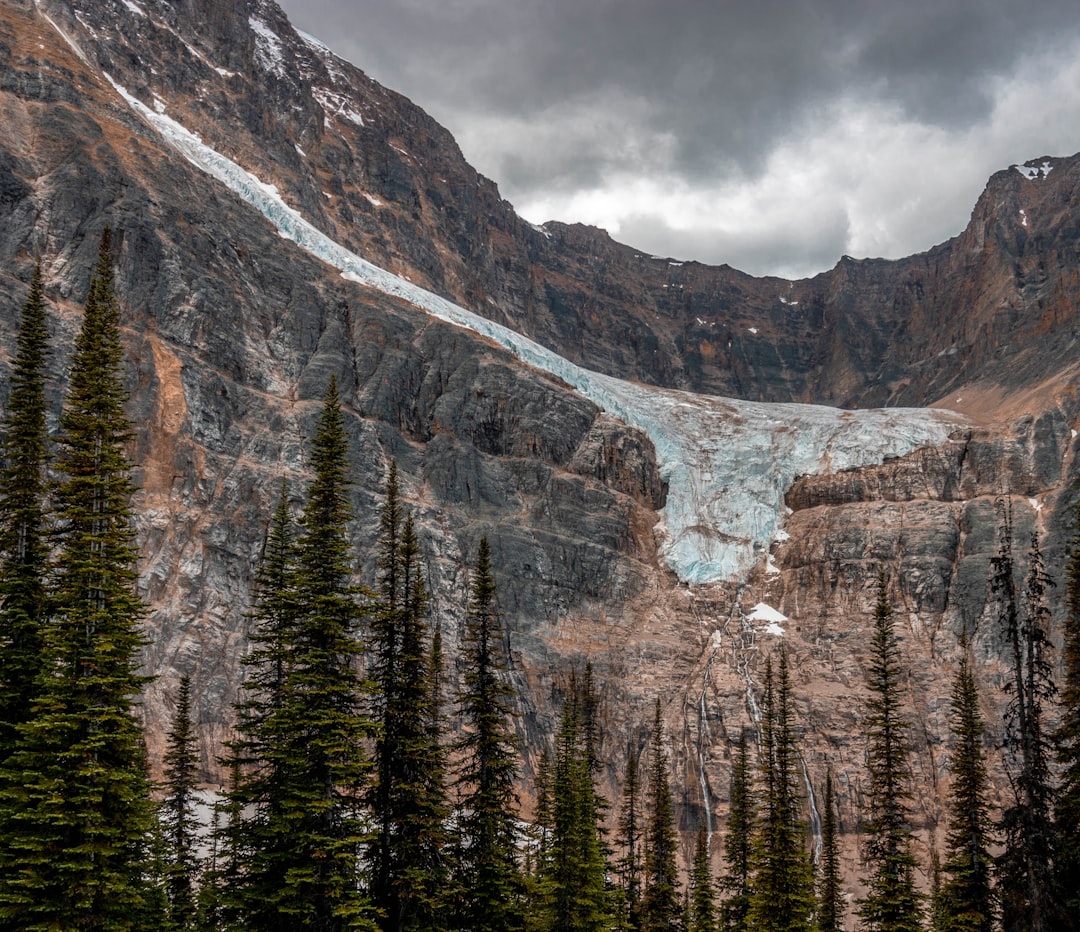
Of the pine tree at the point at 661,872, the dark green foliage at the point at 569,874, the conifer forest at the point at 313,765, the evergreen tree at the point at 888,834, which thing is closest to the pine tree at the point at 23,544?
the conifer forest at the point at 313,765

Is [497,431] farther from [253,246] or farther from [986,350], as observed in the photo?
[986,350]

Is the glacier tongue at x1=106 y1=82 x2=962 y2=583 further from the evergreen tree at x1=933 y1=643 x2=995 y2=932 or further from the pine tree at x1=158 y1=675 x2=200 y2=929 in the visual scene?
the pine tree at x1=158 y1=675 x2=200 y2=929

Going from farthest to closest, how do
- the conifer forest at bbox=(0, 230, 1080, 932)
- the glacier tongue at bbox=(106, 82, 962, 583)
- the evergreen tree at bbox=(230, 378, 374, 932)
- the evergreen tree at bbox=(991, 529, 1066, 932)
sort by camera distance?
the glacier tongue at bbox=(106, 82, 962, 583) < the evergreen tree at bbox=(991, 529, 1066, 932) < the evergreen tree at bbox=(230, 378, 374, 932) < the conifer forest at bbox=(0, 230, 1080, 932)

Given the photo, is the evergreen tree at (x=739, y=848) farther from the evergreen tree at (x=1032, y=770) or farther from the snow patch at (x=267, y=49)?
the snow patch at (x=267, y=49)

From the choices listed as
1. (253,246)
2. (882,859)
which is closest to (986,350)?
(253,246)

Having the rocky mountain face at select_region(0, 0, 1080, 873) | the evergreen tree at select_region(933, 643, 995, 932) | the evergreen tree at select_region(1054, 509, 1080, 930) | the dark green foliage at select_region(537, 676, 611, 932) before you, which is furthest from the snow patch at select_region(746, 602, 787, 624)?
the dark green foliage at select_region(537, 676, 611, 932)

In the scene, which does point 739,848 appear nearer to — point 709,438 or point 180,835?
point 180,835
